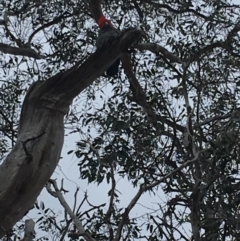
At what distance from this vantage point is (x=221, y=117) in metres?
4.29

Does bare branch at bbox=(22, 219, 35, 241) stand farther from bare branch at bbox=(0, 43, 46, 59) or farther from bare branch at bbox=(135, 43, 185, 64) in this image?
bare branch at bbox=(135, 43, 185, 64)

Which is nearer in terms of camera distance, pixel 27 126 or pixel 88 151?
pixel 27 126

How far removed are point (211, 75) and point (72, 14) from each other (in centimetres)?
154

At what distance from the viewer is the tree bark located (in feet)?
9.69

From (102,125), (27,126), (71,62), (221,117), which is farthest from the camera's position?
(71,62)

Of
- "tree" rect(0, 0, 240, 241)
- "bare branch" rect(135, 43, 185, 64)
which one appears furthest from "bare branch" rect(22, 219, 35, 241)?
"bare branch" rect(135, 43, 185, 64)

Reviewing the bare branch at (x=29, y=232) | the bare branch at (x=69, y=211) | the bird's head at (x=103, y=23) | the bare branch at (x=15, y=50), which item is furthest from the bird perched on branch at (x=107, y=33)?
the bare branch at (x=29, y=232)

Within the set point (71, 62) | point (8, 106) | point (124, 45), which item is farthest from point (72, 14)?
point (124, 45)

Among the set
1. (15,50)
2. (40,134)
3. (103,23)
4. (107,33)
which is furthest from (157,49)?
(40,134)

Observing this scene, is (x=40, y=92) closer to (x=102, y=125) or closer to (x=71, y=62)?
(x=102, y=125)

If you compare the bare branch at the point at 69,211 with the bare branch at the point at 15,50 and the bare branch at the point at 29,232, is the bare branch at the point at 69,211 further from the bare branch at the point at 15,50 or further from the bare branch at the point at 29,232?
the bare branch at the point at 15,50

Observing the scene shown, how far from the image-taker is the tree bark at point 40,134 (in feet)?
9.69

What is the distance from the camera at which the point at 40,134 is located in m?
3.13

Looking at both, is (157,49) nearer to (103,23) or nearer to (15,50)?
(103,23)
